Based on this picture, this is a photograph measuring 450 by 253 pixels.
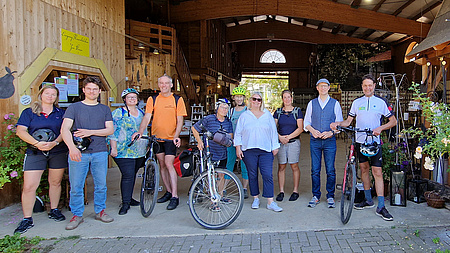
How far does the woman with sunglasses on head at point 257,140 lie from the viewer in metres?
4.36

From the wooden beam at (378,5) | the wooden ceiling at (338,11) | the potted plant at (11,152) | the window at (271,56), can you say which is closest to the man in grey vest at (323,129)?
the potted plant at (11,152)

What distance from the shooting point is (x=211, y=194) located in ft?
12.8

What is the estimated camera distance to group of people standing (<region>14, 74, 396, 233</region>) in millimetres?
4031

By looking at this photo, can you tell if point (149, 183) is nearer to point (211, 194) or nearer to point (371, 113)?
point (211, 194)

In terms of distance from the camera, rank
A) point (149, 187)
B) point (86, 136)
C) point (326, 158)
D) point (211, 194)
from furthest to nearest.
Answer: point (326, 158) → point (149, 187) → point (86, 136) → point (211, 194)

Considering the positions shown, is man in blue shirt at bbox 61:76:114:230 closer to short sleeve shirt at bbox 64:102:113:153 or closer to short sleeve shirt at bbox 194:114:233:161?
short sleeve shirt at bbox 64:102:113:153

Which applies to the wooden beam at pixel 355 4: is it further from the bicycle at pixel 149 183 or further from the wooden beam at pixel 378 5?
the bicycle at pixel 149 183

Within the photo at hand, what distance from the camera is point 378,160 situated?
4.26m

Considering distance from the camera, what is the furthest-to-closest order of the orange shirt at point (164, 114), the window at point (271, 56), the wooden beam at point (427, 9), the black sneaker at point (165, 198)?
the window at point (271, 56) → the wooden beam at point (427, 9) → the black sneaker at point (165, 198) → the orange shirt at point (164, 114)

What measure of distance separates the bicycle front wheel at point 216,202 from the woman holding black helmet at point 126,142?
3.18 ft

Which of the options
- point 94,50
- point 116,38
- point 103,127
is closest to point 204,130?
point 103,127

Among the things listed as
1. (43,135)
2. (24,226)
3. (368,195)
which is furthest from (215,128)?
(24,226)

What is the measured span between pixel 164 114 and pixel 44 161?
60.8 inches

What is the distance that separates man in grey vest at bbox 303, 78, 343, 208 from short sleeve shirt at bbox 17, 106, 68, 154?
10.2ft
